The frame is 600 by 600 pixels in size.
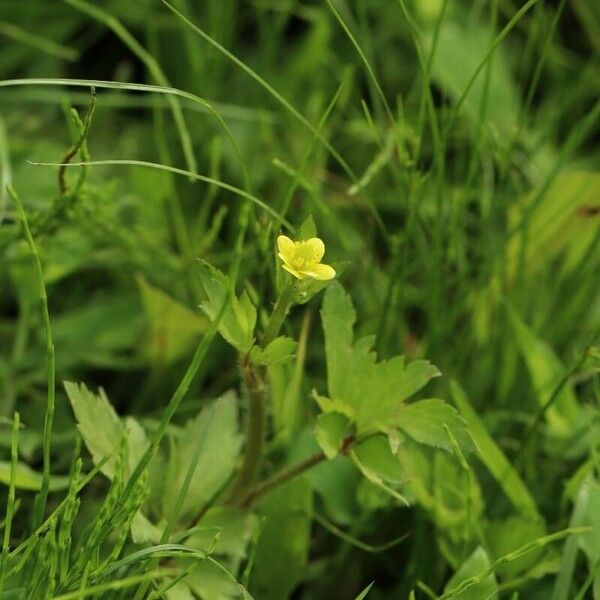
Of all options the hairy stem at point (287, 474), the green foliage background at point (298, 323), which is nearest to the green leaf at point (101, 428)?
the green foliage background at point (298, 323)

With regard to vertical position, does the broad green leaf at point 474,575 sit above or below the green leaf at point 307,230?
below

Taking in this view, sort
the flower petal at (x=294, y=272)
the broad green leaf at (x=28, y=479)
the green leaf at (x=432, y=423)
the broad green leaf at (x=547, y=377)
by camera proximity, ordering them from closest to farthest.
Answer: the flower petal at (x=294, y=272), the green leaf at (x=432, y=423), the broad green leaf at (x=28, y=479), the broad green leaf at (x=547, y=377)

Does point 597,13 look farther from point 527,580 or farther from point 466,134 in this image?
point 527,580

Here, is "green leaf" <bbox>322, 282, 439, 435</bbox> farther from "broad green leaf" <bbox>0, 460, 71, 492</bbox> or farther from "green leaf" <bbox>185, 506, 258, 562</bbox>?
"broad green leaf" <bbox>0, 460, 71, 492</bbox>

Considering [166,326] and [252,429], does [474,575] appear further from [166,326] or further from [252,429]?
[166,326]

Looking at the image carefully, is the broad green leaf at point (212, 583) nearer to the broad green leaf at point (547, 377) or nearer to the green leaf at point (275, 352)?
the green leaf at point (275, 352)

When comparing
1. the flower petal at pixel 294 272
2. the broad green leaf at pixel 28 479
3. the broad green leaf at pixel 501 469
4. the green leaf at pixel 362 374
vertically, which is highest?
the flower petal at pixel 294 272

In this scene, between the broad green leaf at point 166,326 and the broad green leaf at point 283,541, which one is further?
the broad green leaf at point 166,326

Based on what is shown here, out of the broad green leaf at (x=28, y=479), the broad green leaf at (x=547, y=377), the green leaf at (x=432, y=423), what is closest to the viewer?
the green leaf at (x=432, y=423)
